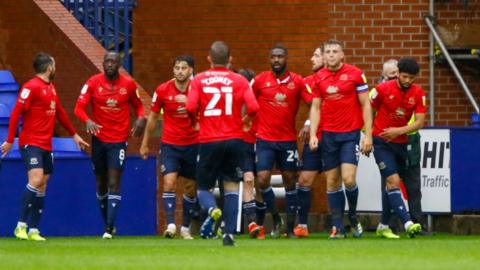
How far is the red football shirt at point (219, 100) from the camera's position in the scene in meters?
16.7

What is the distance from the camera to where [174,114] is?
20.0m

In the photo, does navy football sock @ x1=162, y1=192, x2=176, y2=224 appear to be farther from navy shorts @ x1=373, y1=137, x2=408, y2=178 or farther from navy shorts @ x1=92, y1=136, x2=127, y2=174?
navy shorts @ x1=373, y1=137, x2=408, y2=178

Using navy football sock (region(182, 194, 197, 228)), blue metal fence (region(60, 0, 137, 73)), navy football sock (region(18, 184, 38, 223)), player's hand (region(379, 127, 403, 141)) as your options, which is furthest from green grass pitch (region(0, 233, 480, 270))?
blue metal fence (region(60, 0, 137, 73))

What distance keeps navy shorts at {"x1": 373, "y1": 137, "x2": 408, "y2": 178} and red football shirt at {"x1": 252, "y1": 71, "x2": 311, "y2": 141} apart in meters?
1.11

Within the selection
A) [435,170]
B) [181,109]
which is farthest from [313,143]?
[435,170]

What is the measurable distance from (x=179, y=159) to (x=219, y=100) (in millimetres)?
3313

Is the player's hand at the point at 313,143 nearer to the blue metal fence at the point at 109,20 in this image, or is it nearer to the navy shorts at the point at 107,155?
the navy shorts at the point at 107,155

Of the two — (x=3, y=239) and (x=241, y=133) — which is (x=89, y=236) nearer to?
(x=3, y=239)

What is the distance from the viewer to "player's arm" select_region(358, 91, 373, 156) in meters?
18.6

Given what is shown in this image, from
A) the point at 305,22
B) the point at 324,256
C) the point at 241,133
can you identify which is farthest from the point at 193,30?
the point at 324,256

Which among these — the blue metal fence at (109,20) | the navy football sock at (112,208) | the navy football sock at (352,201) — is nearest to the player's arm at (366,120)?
the navy football sock at (352,201)

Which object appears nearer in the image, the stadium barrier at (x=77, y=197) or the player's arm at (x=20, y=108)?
the player's arm at (x=20, y=108)

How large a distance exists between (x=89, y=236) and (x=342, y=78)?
14.4 ft

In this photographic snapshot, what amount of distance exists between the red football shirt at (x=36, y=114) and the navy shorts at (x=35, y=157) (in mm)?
51
